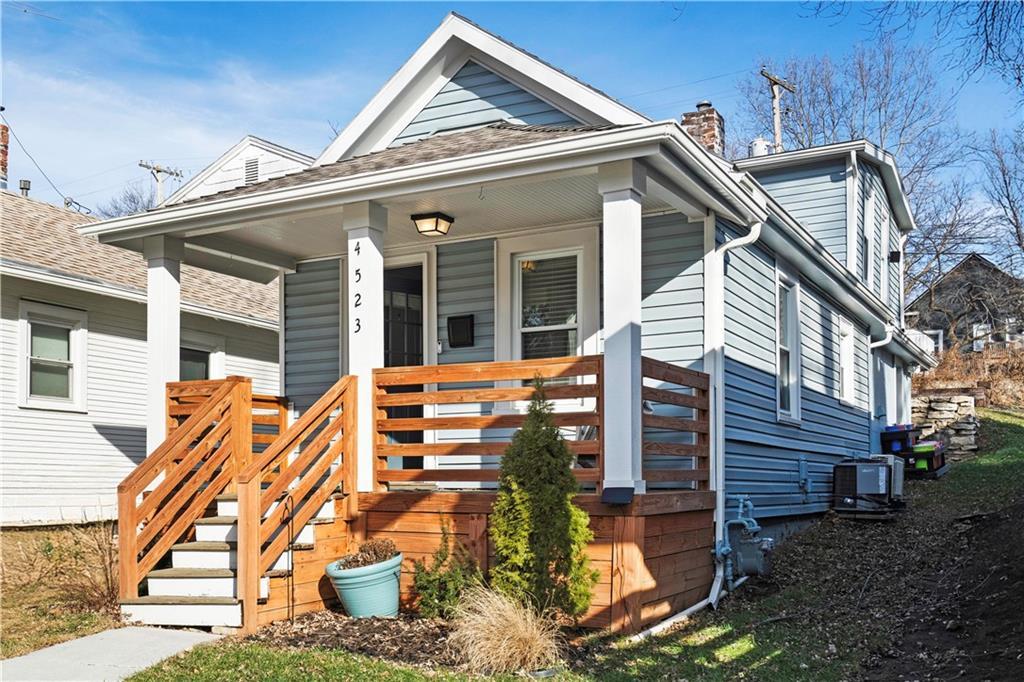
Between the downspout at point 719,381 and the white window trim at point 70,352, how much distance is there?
925 centimetres

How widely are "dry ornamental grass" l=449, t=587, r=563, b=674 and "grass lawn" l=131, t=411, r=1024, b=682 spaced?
219 mm

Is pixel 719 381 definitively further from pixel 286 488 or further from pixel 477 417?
pixel 286 488

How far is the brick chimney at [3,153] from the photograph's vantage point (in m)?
17.1

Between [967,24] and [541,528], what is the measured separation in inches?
173

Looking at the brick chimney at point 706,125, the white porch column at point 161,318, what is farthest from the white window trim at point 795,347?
the white porch column at point 161,318

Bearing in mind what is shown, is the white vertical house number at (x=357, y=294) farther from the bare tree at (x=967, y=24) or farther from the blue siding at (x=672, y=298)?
the bare tree at (x=967, y=24)

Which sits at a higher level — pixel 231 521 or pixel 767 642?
pixel 231 521

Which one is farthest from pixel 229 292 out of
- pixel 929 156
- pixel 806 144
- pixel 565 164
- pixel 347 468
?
pixel 929 156

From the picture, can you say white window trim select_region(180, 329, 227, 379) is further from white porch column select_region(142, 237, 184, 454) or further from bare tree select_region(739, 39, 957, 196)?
bare tree select_region(739, 39, 957, 196)

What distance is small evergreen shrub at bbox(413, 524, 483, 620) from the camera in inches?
290

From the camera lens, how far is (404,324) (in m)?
10.5

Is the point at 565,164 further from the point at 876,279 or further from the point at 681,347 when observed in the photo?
the point at 876,279

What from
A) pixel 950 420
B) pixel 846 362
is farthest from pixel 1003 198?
pixel 846 362

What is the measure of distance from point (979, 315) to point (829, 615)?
1115 inches
